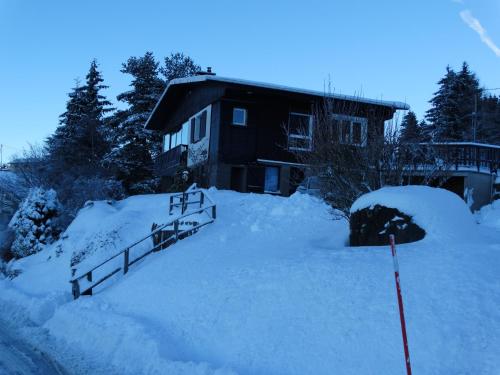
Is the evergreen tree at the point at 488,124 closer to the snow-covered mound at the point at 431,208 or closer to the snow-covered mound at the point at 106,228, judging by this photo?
the snow-covered mound at the point at 106,228

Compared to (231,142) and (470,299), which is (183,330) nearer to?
(470,299)

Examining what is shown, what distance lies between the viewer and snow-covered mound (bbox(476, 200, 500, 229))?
51.4 ft

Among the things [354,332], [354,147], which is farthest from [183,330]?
[354,147]

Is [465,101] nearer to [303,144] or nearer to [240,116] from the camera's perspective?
[240,116]

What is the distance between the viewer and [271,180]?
22406 millimetres

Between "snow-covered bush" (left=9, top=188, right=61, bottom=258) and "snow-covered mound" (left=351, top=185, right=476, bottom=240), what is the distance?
14.9 metres

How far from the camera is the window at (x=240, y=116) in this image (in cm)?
2220

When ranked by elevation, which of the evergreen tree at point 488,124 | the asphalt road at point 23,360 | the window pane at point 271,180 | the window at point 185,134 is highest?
the evergreen tree at point 488,124

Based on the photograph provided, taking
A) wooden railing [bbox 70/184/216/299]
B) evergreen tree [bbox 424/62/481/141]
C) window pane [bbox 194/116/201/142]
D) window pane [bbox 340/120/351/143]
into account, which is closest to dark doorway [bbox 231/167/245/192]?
window pane [bbox 194/116/201/142]

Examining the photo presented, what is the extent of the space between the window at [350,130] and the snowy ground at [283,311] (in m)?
2.13

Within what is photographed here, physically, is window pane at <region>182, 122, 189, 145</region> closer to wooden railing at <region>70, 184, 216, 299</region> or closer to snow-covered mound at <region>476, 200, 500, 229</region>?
wooden railing at <region>70, 184, 216, 299</region>

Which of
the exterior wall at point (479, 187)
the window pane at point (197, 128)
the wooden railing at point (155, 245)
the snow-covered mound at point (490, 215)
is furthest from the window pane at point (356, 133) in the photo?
the window pane at point (197, 128)

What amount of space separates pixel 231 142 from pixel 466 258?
15.1m

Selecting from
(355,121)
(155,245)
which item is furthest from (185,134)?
(355,121)
